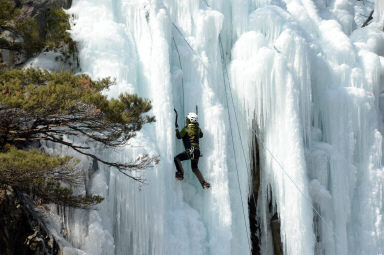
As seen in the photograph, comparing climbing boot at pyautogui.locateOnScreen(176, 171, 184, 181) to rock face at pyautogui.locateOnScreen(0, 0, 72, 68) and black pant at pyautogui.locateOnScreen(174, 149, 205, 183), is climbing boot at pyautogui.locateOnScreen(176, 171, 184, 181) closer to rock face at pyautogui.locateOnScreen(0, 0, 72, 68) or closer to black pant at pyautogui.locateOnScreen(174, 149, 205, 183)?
black pant at pyautogui.locateOnScreen(174, 149, 205, 183)

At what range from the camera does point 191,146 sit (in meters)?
7.35

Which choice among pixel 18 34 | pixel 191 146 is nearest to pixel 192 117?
pixel 191 146

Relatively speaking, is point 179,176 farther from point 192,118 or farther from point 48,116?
point 48,116

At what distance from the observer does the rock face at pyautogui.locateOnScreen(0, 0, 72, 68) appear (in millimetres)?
6719

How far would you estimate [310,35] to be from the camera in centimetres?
1002

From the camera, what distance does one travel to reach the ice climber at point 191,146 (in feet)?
24.1

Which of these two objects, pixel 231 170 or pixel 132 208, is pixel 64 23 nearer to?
pixel 132 208

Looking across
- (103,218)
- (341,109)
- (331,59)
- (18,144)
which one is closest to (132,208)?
(103,218)

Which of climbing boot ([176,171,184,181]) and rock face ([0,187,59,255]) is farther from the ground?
climbing boot ([176,171,184,181])

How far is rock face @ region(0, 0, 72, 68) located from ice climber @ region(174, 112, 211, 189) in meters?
2.48

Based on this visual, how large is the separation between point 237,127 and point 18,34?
3721mm

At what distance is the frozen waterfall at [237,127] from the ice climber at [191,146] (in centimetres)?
17

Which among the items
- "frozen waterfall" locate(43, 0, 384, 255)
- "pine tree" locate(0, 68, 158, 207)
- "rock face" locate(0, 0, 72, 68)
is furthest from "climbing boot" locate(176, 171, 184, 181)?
"rock face" locate(0, 0, 72, 68)

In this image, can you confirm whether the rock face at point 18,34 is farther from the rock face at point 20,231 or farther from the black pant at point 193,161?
the black pant at point 193,161
